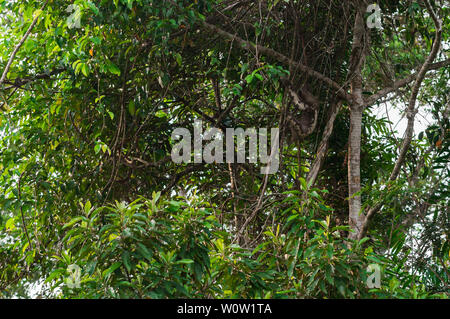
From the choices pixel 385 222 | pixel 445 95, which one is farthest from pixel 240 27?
pixel 385 222

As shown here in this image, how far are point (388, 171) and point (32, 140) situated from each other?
8.23 ft

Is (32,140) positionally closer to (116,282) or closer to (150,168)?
(150,168)

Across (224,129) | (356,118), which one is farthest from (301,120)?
(224,129)

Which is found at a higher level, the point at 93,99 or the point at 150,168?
the point at 93,99

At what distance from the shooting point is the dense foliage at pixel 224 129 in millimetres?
2492

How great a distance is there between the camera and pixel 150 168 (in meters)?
3.95

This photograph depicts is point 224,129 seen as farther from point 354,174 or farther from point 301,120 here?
point 354,174

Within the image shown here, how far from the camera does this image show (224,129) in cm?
413

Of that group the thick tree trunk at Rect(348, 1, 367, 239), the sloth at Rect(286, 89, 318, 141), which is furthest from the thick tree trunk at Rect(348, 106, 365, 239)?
the sloth at Rect(286, 89, 318, 141)

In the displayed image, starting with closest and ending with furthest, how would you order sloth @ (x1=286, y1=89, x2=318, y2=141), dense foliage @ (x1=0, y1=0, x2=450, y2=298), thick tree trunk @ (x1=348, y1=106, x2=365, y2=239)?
1. dense foliage @ (x1=0, y1=0, x2=450, y2=298)
2. thick tree trunk @ (x1=348, y1=106, x2=365, y2=239)
3. sloth @ (x1=286, y1=89, x2=318, y2=141)

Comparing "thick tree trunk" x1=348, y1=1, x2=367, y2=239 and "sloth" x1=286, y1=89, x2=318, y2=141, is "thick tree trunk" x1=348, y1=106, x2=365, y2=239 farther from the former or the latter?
"sloth" x1=286, y1=89, x2=318, y2=141

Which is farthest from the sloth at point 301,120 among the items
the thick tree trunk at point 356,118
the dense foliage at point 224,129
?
the thick tree trunk at point 356,118

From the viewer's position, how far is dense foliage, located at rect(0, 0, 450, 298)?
249 centimetres

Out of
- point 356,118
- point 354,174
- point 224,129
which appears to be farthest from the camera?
point 224,129
